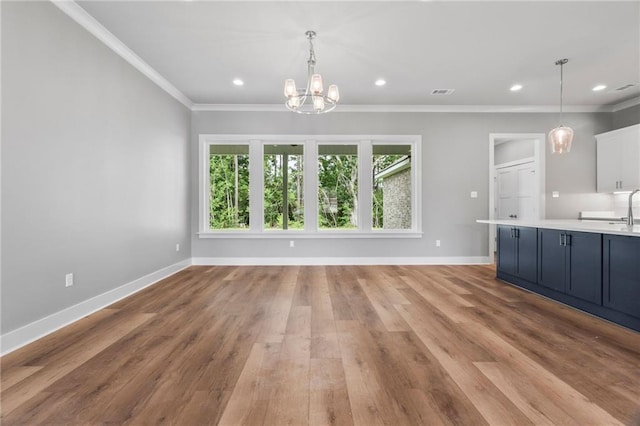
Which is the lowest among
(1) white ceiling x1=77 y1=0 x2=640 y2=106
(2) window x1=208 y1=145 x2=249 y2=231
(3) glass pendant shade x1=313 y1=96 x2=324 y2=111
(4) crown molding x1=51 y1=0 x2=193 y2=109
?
(2) window x1=208 y1=145 x2=249 y2=231

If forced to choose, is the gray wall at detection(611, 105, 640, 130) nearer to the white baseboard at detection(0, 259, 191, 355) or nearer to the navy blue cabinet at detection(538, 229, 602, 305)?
the navy blue cabinet at detection(538, 229, 602, 305)

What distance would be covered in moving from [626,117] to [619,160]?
0.89 m

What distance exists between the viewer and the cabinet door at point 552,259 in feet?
10.3

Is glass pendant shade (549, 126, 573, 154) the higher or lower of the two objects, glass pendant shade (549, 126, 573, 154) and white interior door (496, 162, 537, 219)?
the higher

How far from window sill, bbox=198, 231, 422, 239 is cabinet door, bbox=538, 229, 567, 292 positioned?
80.4 inches

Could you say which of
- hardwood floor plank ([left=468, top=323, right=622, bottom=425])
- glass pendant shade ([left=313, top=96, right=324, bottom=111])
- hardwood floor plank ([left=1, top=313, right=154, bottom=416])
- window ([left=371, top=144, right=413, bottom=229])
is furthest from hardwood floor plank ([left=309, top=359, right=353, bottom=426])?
window ([left=371, top=144, right=413, bottom=229])

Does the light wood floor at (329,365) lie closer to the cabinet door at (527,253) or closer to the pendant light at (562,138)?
the cabinet door at (527,253)

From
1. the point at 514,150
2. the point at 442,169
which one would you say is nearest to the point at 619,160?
the point at 514,150

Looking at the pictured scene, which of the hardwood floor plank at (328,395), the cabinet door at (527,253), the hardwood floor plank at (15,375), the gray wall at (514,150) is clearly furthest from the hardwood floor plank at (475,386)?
the gray wall at (514,150)

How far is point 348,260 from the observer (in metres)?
5.31

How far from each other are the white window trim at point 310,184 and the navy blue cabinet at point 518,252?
1.42 meters

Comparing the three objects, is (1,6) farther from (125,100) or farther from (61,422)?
(61,422)

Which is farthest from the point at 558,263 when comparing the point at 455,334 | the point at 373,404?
the point at 373,404

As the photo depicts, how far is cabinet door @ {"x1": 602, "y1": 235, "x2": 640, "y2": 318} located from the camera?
7.95ft
